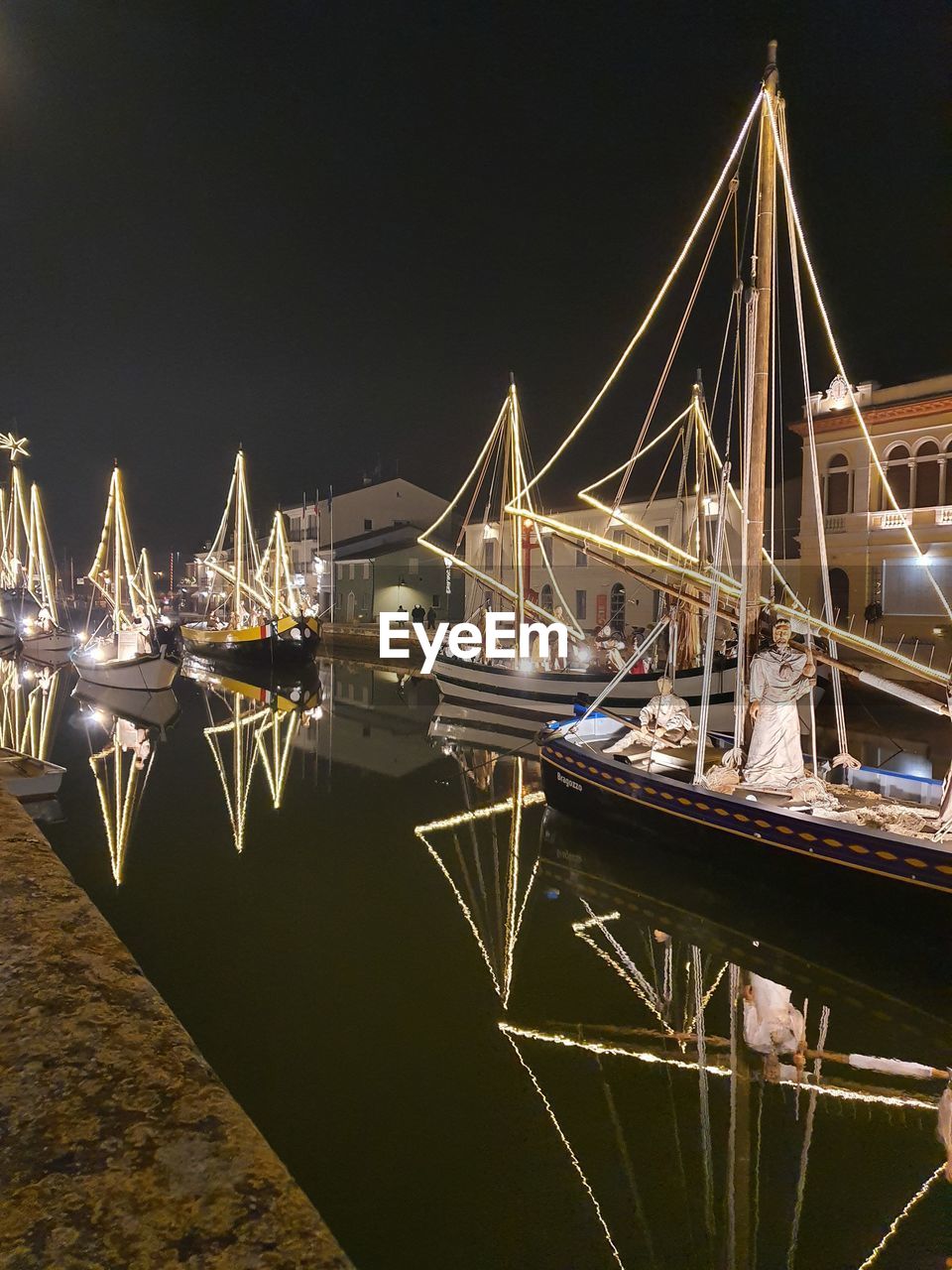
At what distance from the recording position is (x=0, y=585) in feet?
205

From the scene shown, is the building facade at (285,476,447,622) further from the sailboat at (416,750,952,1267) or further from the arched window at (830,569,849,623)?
the sailboat at (416,750,952,1267)

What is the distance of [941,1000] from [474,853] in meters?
6.45

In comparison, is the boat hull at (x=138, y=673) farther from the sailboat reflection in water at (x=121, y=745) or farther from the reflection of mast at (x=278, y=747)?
the reflection of mast at (x=278, y=747)

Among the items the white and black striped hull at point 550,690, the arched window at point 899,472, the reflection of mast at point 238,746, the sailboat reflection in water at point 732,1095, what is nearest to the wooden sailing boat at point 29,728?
the reflection of mast at point 238,746

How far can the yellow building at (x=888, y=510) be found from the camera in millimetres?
27922

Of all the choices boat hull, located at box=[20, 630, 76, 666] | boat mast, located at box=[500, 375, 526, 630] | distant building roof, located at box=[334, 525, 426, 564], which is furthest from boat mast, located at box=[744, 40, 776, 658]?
distant building roof, located at box=[334, 525, 426, 564]

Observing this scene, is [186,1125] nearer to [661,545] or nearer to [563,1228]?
[563,1228]

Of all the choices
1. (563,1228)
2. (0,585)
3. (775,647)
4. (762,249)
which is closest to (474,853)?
(775,647)

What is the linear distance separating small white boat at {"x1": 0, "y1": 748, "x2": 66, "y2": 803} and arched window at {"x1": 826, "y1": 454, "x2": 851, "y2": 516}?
2920 centimetres

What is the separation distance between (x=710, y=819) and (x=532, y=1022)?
13.9ft

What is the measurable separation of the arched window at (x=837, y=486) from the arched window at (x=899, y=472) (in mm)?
1695

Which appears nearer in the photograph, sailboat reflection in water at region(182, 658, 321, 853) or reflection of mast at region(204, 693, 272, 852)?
reflection of mast at region(204, 693, 272, 852)

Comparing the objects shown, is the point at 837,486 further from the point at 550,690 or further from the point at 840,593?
the point at 550,690

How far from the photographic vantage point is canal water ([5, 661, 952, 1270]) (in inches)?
193
